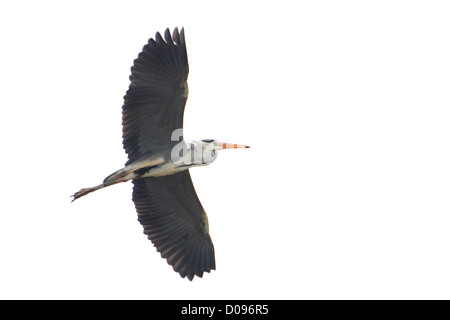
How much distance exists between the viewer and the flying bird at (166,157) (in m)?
12.6

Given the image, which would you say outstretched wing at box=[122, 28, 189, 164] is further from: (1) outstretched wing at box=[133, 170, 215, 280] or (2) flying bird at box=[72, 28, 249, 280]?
(1) outstretched wing at box=[133, 170, 215, 280]

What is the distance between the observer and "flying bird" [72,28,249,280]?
41.2ft

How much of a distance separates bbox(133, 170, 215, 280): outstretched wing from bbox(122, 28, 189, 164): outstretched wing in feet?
2.26

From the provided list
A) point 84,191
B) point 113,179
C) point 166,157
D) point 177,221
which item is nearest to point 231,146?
point 166,157

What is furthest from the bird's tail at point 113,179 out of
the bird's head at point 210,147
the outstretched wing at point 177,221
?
the bird's head at point 210,147

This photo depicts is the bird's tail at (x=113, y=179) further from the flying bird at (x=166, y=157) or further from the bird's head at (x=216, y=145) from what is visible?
the bird's head at (x=216, y=145)

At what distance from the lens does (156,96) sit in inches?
500

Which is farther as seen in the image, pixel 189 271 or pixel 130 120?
pixel 189 271

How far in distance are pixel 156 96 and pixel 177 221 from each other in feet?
6.67

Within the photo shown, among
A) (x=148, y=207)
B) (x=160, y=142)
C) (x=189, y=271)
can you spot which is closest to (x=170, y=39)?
(x=160, y=142)

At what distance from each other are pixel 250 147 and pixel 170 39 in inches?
78.5

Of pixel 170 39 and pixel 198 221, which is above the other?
pixel 170 39

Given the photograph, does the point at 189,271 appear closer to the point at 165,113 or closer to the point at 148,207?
the point at 148,207

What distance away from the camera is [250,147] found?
44.0ft
